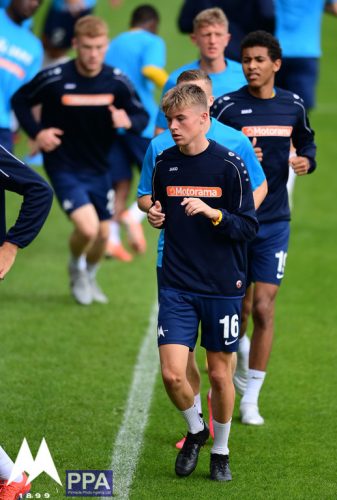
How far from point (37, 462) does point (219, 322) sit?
1235mm

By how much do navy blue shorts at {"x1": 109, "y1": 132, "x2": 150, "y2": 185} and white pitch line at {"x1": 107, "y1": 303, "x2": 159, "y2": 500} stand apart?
3321 mm

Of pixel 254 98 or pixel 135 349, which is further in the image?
pixel 135 349

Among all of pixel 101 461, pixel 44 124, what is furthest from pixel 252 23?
pixel 101 461

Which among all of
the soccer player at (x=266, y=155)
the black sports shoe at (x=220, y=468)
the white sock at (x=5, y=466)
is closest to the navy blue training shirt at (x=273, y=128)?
the soccer player at (x=266, y=155)

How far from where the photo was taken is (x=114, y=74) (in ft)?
34.0

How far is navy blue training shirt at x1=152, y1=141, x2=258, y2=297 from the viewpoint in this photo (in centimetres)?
613

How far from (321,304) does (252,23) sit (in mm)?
2620

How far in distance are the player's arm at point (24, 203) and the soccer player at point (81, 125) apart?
172 inches

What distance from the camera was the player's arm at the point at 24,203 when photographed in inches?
227

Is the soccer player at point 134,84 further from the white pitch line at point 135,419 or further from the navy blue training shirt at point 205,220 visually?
the navy blue training shirt at point 205,220

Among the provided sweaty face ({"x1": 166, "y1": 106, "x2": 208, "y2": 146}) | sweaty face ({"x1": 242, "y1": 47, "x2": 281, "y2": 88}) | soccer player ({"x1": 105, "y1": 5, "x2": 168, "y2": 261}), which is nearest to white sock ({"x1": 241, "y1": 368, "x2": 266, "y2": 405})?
sweaty face ({"x1": 242, "y1": 47, "x2": 281, "y2": 88})

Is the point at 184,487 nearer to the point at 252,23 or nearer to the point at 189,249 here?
the point at 189,249

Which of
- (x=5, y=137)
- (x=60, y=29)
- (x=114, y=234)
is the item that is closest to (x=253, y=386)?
(x=5, y=137)

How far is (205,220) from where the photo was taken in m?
6.16
